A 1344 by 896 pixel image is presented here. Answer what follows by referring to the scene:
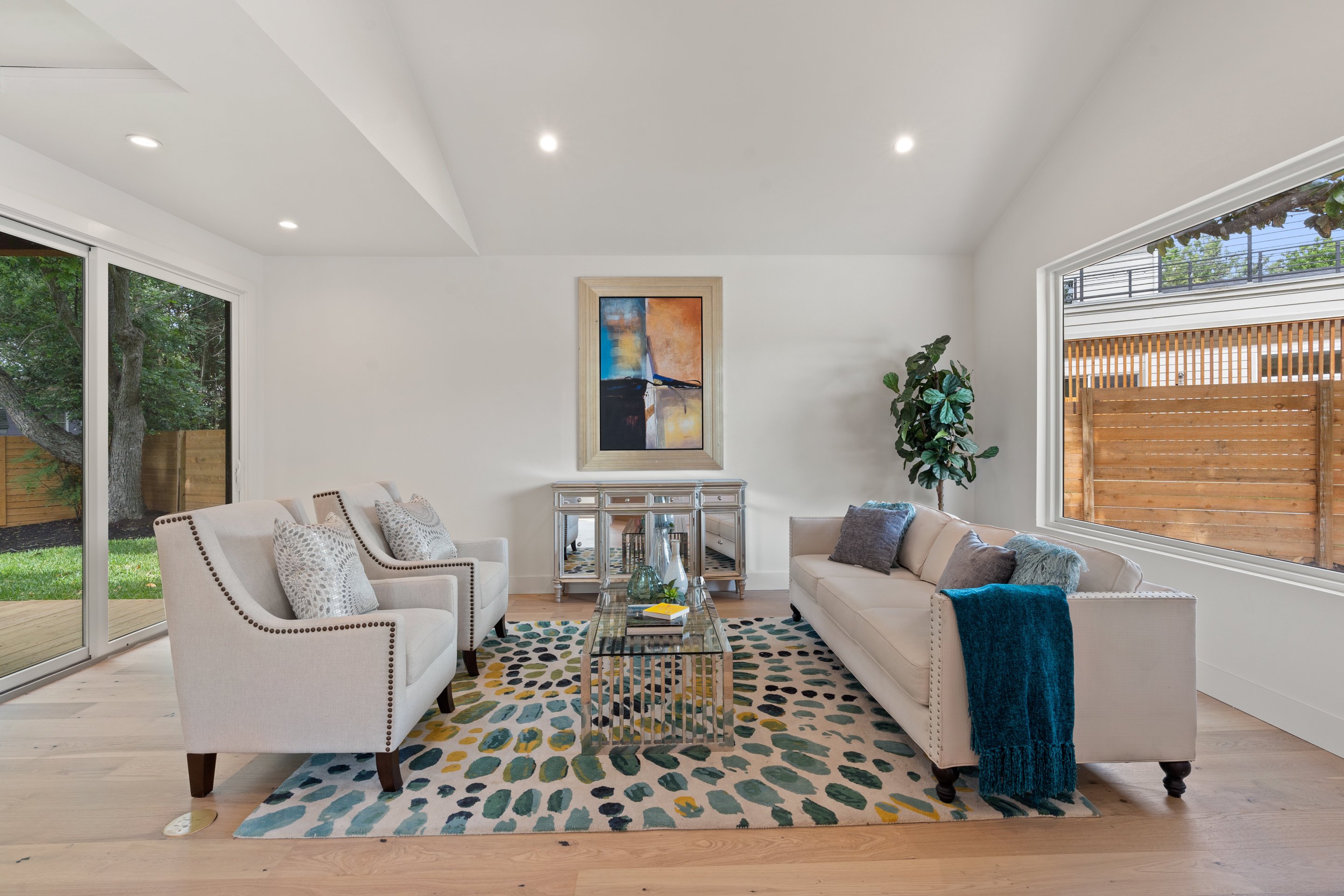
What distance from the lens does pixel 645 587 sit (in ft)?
9.40

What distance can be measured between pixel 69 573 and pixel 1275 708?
5771 mm

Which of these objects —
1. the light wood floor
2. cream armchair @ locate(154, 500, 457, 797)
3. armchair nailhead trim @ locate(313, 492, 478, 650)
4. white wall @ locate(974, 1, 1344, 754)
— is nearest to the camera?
the light wood floor

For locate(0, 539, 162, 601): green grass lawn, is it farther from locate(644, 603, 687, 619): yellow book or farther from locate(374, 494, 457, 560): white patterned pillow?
locate(644, 603, 687, 619): yellow book

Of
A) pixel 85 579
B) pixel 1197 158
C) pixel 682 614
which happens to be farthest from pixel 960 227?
pixel 85 579

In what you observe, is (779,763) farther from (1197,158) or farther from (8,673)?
(8,673)

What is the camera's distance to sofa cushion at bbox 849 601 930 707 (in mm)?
2131

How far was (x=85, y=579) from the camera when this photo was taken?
132 inches

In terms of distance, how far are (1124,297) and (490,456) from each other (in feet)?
14.3

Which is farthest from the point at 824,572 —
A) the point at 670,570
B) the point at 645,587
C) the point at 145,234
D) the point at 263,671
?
the point at 145,234

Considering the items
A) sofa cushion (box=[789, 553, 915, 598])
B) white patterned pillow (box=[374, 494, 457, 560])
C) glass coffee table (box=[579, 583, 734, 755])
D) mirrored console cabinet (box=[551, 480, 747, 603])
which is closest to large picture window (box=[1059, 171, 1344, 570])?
sofa cushion (box=[789, 553, 915, 598])

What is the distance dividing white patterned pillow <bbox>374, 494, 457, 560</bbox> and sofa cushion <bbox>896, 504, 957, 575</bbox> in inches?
99.7

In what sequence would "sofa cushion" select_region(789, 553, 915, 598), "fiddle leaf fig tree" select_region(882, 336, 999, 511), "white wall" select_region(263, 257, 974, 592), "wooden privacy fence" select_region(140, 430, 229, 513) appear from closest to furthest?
1. "sofa cushion" select_region(789, 553, 915, 598)
2. "wooden privacy fence" select_region(140, 430, 229, 513)
3. "fiddle leaf fig tree" select_region(882, 336, 999, 511)
4. "white wall" select_region(263, 257, 974, 592)

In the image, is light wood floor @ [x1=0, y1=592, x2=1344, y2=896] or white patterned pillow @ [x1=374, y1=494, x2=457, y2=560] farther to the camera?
white patterned pillow @ [x1=374, y1=494, x2=457, y2=560]

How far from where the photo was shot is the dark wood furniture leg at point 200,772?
209cm
